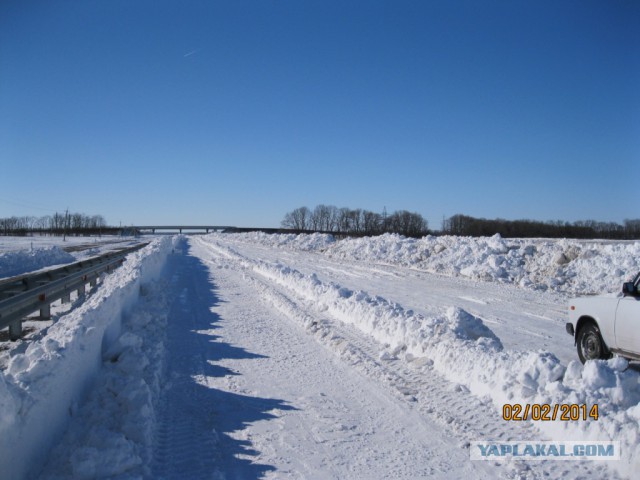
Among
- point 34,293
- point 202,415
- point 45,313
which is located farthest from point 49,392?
point 45,313

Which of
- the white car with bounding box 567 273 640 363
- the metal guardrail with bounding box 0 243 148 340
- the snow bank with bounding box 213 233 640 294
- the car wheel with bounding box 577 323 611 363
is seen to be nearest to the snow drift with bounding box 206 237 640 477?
the white car with bounding box 567 273 640 363

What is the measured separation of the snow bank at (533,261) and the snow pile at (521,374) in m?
12.0

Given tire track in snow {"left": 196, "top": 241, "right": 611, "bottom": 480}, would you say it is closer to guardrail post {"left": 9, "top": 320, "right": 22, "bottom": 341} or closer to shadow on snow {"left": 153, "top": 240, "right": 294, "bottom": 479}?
shadow on snow {"left": 153, "top": 240, "right": 294, "bottom": 479}

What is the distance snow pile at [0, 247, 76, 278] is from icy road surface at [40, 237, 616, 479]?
779 inches

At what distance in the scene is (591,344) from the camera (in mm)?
7930

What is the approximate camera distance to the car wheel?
761 centimetres

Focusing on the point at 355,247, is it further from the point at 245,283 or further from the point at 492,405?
the point at 492,405

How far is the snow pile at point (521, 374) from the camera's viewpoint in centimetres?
484

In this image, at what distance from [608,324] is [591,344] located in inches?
25.8

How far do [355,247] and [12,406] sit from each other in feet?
120

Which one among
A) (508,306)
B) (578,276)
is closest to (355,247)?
(578,276)

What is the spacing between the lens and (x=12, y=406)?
376 cm

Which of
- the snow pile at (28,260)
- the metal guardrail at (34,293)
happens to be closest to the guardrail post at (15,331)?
the metal guardrail at (34,293)
